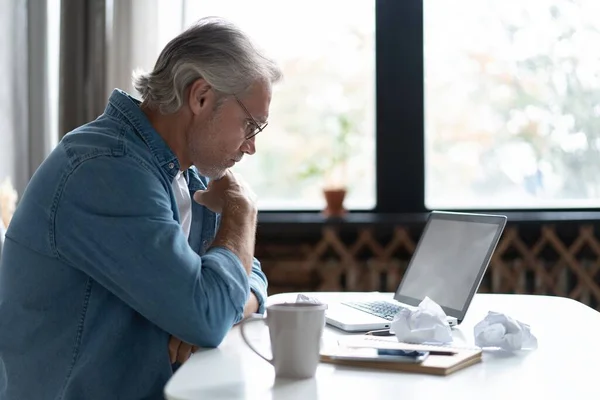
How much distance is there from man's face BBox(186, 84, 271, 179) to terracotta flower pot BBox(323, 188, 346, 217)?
1.35 meters

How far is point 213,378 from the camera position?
1.01 meters

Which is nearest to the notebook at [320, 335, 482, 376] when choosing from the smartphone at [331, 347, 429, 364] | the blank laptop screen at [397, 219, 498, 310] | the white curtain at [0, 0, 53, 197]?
the smartphone at [331, 347, 429, 364]

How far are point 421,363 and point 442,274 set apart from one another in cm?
49

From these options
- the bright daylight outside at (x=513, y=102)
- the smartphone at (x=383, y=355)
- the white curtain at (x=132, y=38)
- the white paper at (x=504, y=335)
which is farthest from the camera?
the bright daylight outside at (x=513, y=102)

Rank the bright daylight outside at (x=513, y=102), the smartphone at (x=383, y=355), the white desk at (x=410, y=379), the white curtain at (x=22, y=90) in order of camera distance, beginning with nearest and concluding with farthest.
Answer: the white desk at (x=410, y=379)
the smartphone at (x=383, y=355)
the white curtain at (x=22, y=90)
the bright daylight outside at (x=513, y=102)

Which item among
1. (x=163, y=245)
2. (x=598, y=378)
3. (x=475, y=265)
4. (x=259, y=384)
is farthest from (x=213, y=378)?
(x=475, y=265)

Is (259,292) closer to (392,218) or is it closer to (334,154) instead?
(392,218)

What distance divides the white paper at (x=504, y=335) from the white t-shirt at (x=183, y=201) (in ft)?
1.86

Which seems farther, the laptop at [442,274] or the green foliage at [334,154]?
the green foliage at [334,154]

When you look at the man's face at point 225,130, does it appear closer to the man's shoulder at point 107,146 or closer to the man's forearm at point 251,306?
the man's shoulder at point 107,146

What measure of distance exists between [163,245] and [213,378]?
224 millimetres

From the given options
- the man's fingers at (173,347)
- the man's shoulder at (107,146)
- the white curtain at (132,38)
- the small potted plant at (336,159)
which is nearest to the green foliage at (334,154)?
the small potted plant at (336,159)

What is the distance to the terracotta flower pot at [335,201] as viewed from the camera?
279 cm

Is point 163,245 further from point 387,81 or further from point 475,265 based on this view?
point 387,81
